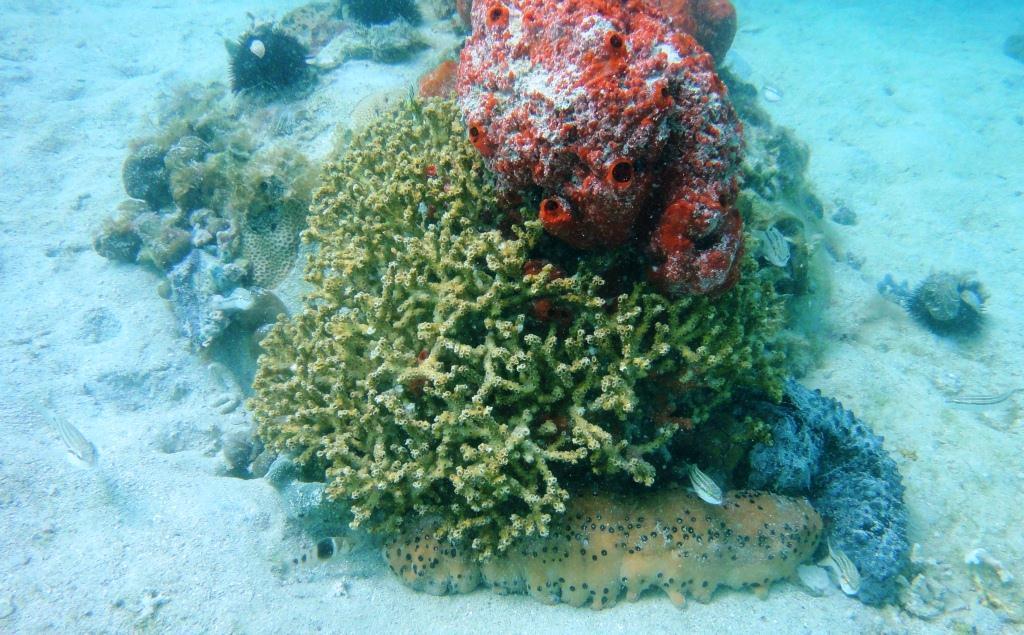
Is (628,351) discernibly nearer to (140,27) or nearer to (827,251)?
(827,251)

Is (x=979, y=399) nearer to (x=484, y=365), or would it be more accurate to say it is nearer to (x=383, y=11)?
(x=484, y=365)

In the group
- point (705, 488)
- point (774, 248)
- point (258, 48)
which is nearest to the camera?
point (705, 488)

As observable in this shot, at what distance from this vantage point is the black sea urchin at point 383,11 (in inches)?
352

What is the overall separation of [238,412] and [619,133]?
5255 mm

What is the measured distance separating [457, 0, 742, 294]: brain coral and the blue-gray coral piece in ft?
6.01

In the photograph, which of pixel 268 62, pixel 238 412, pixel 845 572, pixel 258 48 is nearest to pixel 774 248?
pixel 845 572

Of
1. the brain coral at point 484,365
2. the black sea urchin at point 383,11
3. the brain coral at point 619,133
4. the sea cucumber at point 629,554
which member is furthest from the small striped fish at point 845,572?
the black sea urchin at point 383,11

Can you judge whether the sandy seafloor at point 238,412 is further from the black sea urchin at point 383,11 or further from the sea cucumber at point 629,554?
the black sea urchin at point 383,11

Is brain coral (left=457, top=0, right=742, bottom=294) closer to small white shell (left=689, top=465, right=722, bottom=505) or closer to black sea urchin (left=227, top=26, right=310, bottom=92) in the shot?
small white shell (left=689, top=465, right=722, bottom=505)

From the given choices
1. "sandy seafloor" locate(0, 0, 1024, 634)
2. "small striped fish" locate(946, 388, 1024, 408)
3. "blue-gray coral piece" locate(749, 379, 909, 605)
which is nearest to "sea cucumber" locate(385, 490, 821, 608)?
"sandy seafloor" locate(0, 0, 1024, 634)

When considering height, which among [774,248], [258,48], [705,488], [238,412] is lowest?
[238,412]

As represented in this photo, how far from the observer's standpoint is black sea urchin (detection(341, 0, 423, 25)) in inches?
352

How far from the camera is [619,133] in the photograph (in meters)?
2.53

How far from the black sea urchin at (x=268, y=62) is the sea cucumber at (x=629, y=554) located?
307 inches
